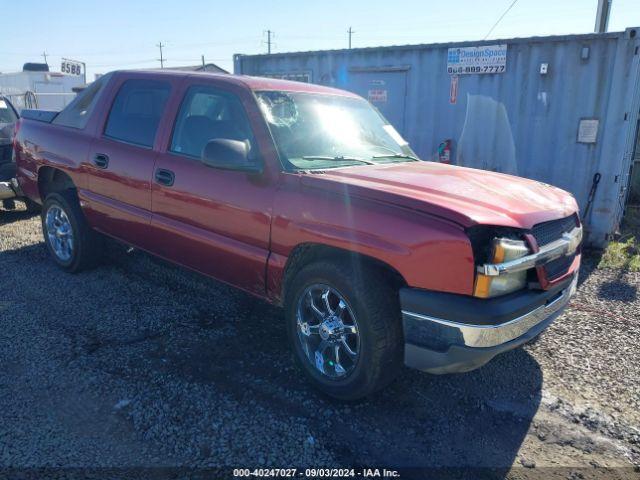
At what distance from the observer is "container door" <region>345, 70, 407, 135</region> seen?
798 centimetres

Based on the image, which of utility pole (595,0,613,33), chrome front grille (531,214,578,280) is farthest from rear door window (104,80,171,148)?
utility pole (595,0,613,33)

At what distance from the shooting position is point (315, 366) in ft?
10.7

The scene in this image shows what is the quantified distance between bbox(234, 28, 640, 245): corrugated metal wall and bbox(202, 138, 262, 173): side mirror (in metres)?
5.06

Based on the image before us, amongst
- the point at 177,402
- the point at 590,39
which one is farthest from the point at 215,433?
the point at 590,39

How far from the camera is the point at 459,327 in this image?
2592 mm

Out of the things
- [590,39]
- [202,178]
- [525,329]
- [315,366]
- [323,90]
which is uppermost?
[590,39]

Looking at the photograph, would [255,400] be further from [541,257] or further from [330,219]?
[541,257]

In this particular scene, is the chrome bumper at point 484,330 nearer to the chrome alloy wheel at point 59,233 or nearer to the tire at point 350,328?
the tire at point 350,328

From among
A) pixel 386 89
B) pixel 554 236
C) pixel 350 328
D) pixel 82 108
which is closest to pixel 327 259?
pixel 350 328

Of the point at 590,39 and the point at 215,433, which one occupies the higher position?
the point at 590,39

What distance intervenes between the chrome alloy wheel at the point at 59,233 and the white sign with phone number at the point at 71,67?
26881mm

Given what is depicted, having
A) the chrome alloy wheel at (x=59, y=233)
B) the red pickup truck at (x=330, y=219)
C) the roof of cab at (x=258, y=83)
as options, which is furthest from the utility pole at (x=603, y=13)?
the chrome alloy wheel at (x=59, y=233)

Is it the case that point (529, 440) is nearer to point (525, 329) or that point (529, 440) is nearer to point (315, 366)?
point (525, 329)

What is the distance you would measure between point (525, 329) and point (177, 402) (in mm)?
2019
